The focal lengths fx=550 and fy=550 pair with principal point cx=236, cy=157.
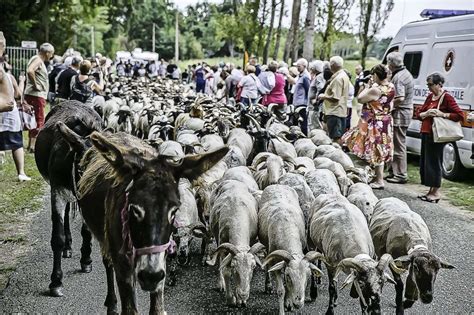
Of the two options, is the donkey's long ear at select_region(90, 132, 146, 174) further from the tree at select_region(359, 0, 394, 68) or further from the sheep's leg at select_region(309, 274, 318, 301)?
the tree at select_region(359, 0, 394, 68)

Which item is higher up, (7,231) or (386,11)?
(386,11)

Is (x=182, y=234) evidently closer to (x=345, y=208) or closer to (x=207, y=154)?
(x=345, y=208)

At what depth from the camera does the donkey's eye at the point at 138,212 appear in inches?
125

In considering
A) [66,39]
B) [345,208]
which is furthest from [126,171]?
[66,39]

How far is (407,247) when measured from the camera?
5602mm

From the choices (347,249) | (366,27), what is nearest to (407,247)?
(347,249)

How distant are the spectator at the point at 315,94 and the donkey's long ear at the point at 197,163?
10240mm

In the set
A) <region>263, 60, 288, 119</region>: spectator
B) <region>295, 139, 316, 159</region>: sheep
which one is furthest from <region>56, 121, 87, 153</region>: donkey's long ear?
<region>263, 60, 288, 119</region>: spectator

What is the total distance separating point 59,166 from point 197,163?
8.59 feet

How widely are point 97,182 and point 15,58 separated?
24.4 meters

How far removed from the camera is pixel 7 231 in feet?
25.5

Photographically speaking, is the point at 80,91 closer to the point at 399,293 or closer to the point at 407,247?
the point at 407,247

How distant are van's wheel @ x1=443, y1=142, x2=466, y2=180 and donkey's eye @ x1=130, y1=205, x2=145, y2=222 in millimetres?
10160

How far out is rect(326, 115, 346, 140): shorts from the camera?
12.2m
